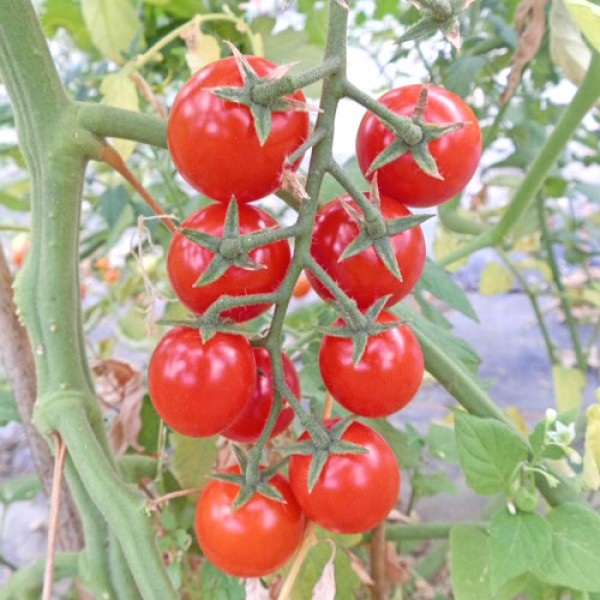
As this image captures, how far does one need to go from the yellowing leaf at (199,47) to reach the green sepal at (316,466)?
14.1 inches

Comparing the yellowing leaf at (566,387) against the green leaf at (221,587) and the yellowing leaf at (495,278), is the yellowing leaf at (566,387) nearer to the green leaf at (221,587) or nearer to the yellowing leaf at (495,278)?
the yellowing leaf at (495,278)

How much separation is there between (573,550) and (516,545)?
4 centimetres

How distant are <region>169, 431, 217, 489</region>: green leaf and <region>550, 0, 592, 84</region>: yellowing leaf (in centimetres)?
47

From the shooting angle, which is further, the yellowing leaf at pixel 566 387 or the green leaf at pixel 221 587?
the yellowing leaf at pixel 566 387

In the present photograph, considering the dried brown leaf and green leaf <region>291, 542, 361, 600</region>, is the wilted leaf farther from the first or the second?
the dried brown leaf

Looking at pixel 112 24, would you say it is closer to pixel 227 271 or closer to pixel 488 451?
pixel 227 271

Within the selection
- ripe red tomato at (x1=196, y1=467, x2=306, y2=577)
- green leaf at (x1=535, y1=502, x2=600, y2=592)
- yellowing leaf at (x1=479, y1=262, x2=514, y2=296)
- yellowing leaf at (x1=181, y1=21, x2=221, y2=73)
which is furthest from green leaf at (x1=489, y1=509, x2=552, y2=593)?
yellowing leaf at (x1=479, y1=262, x2=514, y2=296)

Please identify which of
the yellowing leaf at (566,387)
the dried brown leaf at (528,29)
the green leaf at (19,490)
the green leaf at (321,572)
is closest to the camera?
the green leaf at (321,572)

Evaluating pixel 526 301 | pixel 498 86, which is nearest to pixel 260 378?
pixel 498 86

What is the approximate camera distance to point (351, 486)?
377 mm

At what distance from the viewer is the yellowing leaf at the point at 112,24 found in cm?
64

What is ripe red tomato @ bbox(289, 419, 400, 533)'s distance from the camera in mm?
377

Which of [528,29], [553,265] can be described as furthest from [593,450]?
[553,265]

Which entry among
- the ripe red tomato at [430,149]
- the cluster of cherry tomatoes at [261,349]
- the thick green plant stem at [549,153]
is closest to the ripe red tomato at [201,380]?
the cluster of cherry tomatoes at [261,349]
